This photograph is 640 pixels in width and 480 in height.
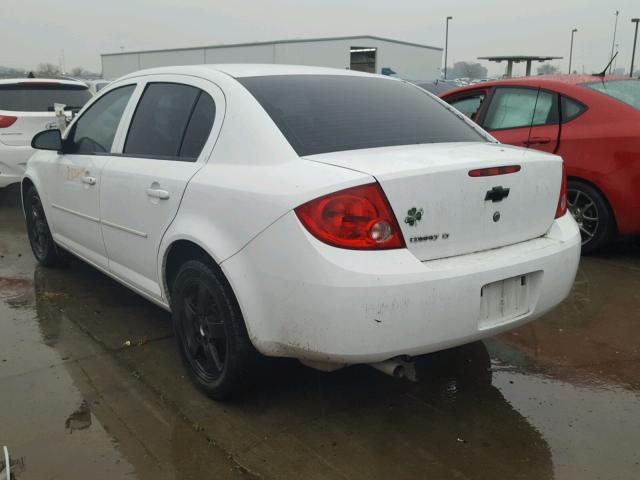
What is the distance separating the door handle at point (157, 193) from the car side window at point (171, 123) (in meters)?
0.19

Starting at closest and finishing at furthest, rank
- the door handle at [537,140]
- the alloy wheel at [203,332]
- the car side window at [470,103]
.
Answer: the alloy wheel at [203,332], the door handle at [537,140], the car side window at [470,103]

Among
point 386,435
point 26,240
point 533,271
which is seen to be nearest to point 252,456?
point 386,435

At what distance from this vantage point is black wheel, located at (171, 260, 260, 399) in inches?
104

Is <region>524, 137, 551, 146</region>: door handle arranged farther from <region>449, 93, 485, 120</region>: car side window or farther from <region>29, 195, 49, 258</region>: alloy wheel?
<region>29, 195, 49, 258</region>: alloy wheel

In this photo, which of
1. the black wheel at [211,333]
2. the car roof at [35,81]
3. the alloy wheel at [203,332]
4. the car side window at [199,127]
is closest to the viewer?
the black wheel at [211,333]

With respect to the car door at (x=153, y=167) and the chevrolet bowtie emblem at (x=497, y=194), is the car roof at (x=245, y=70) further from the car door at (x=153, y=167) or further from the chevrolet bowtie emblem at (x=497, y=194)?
the chevrolet bowtie emblem at (x=497, y=194)

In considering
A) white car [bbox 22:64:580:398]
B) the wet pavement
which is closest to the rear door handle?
the wet pavement

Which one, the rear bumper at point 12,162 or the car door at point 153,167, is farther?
the rear bumper at point 12,162

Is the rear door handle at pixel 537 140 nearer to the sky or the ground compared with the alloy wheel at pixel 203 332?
A: nearer to the sky

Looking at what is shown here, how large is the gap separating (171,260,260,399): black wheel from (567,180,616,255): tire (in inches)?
141

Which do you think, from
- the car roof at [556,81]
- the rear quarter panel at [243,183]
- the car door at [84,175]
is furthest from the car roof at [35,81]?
the rear quarter panel at [243,183]

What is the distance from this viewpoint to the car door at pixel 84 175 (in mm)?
3764

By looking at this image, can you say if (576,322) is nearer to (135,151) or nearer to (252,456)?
(252,456)

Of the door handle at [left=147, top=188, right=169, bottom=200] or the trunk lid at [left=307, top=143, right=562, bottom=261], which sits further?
the door handle at [left=147, top=188, right=169, bottom=200]
